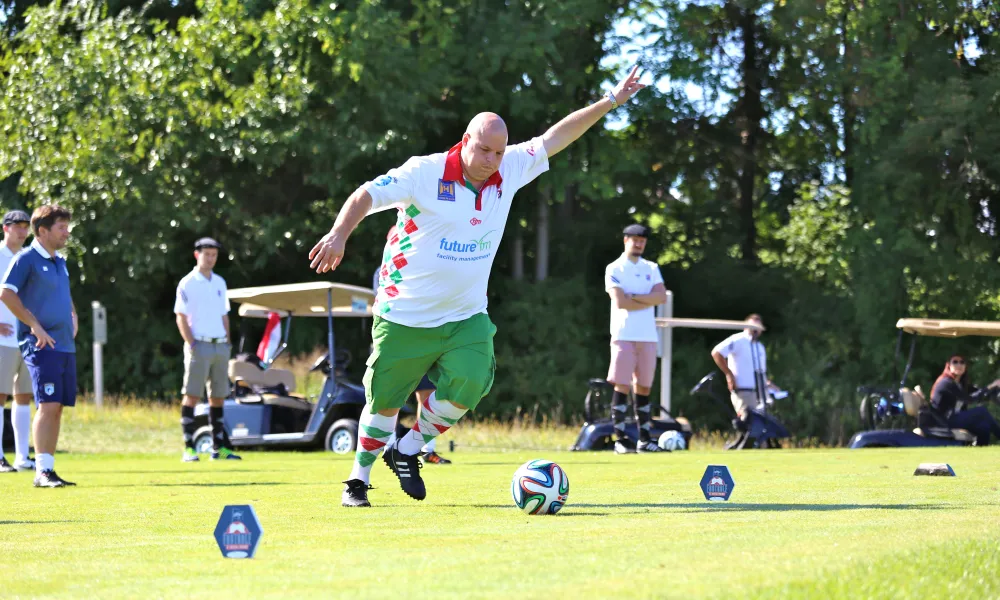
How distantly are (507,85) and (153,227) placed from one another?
6663 mm

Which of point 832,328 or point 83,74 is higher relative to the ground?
point 83,74

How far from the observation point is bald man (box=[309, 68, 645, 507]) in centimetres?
708

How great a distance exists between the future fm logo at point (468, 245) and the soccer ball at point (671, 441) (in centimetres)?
857

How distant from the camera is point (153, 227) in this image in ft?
82.6

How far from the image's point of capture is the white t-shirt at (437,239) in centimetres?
709

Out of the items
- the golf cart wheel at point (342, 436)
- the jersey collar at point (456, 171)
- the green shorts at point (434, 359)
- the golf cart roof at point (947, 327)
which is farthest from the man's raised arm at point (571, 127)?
the golf cart roof at point (947, 327)

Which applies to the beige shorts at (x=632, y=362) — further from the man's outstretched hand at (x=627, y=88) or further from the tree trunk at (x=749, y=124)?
the tree trunk at (x=749, y=124)

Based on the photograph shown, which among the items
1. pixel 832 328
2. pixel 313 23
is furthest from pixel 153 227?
pixel 832 328

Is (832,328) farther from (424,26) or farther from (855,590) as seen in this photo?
(855,590)

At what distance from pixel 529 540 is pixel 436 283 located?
2089 millimetres

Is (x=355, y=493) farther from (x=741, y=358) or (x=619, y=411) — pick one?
(x=741, y=358)

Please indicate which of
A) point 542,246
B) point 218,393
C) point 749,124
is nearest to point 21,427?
point 218,393

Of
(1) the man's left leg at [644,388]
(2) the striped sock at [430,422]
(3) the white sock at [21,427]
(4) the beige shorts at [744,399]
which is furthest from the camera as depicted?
(4) the beige shorts at [744,399]

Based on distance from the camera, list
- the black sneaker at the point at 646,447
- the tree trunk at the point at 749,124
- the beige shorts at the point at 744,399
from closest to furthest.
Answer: the black sneaker at the point at 646,447 → the beige shorts at the point at 744,399 → the tree trunk at the point at 749,124
